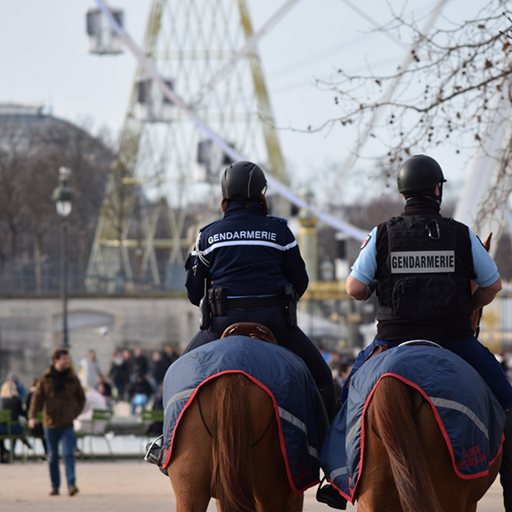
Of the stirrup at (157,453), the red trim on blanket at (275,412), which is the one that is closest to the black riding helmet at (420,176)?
the red trim on blanket at (275,412)

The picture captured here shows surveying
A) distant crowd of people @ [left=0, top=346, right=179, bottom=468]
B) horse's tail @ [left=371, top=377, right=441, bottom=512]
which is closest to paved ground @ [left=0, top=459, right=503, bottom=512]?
distant crowd of people @ [left=0, top=346, right=179, bottom=468]

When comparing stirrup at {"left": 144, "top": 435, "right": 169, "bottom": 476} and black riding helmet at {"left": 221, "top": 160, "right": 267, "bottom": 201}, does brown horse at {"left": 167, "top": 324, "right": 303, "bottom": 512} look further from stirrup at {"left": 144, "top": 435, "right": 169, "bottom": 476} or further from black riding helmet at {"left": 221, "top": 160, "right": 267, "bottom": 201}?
black riding helmet at {"left": 221, "top": 160, "right": 267, "bottom": 201}

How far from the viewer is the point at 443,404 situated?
5258mm

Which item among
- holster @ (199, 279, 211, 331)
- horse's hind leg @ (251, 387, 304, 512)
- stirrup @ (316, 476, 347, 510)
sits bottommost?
stirrup @ (316, 476, 347, 510)

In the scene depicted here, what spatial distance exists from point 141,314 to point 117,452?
27537 mm

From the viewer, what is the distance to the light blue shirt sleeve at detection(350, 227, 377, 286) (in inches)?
232

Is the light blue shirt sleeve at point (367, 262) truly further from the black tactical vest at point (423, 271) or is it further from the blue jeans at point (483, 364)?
the blue jeans at point (483, 364)

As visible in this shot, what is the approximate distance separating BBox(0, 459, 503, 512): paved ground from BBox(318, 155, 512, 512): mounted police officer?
5.60m

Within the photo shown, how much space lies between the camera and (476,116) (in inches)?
434

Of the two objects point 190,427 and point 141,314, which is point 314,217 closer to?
point 141,314

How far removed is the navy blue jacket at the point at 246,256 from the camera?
20.5 feet

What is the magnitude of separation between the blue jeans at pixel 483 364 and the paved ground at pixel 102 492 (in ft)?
18.2

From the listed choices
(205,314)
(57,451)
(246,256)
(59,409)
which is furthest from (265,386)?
(57,451)

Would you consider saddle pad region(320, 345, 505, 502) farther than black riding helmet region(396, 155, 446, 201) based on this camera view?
No
